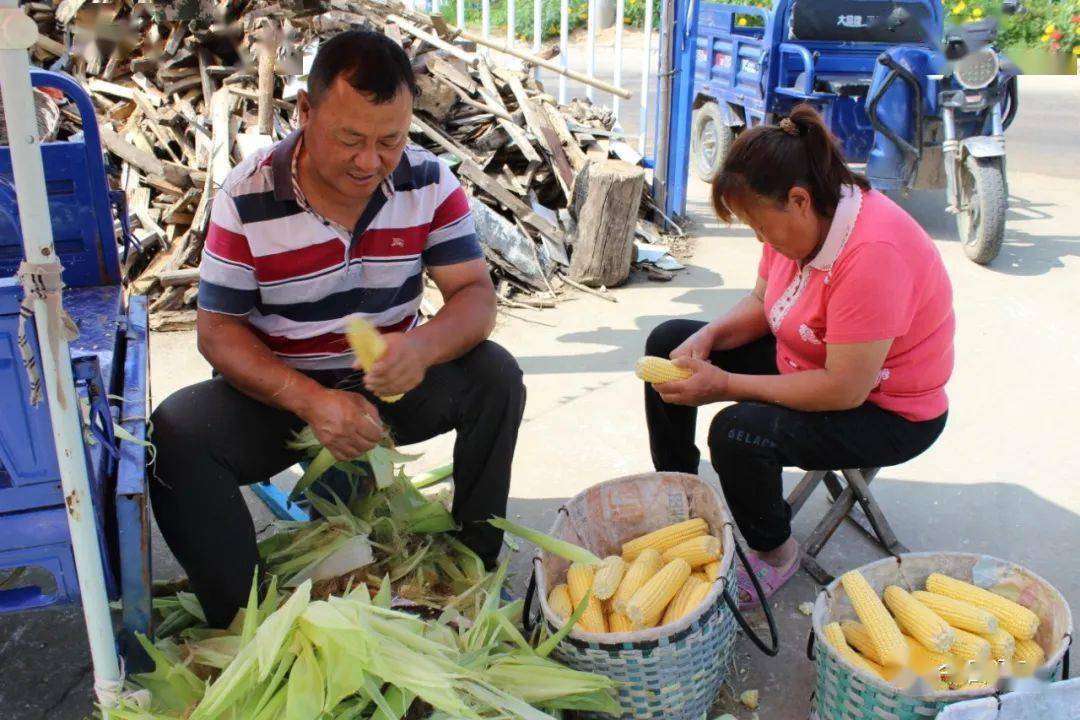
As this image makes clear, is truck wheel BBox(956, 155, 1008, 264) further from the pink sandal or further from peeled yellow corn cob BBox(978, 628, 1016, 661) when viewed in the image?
peeled yellow corn cob BBox(978, 628, 1016, 661)

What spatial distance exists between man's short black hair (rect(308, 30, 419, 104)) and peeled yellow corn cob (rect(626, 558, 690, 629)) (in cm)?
137

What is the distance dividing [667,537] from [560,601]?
1.27 feet

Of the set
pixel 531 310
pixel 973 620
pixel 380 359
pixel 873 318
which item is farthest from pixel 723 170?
pixel 531 310

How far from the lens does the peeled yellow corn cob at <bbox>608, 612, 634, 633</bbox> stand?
237 cm

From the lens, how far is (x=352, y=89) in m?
2.38

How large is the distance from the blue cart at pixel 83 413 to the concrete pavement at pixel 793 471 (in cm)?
57

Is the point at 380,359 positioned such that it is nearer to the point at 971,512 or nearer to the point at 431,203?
the point at 431,203

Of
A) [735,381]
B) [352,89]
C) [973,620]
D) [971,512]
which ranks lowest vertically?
[971,512]

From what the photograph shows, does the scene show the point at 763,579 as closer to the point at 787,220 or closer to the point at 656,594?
the point at 656,594

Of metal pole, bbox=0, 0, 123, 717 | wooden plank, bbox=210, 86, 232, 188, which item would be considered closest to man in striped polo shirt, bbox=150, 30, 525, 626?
metal pole, bbox=0, 0, 123, 717

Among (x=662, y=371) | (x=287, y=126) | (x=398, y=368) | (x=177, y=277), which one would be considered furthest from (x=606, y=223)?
(x=398, y=368)

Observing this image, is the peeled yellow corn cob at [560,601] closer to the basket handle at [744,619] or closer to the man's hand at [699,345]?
the basket handle at [744,619]

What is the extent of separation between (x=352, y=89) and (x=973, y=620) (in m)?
1.96

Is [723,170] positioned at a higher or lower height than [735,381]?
higher
